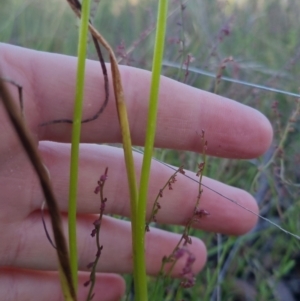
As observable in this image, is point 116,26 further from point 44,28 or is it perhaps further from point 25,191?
point 25,191

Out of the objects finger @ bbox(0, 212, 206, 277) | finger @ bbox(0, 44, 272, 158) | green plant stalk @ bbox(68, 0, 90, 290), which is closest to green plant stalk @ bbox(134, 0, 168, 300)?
green plant stalk @ bbox(68, 0, 90, 290)

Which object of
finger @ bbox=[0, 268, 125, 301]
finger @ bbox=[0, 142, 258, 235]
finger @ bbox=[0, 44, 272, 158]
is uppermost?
finger @ bbox=[0, 44, 272, 158]

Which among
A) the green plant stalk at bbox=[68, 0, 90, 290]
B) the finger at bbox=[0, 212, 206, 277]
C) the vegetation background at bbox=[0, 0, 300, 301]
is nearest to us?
the green plant stalk at bbox=[68, 0, 90, 290]

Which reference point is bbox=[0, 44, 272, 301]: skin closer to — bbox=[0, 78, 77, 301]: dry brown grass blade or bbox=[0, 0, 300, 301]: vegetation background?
bbox=[0, 0, 300, 301]: vegetation background

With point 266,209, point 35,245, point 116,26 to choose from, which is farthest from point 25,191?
point 116,26

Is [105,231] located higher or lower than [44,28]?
lower

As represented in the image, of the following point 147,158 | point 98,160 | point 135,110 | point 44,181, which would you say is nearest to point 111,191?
point 98,160

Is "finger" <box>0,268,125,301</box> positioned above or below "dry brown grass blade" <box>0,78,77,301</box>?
below
